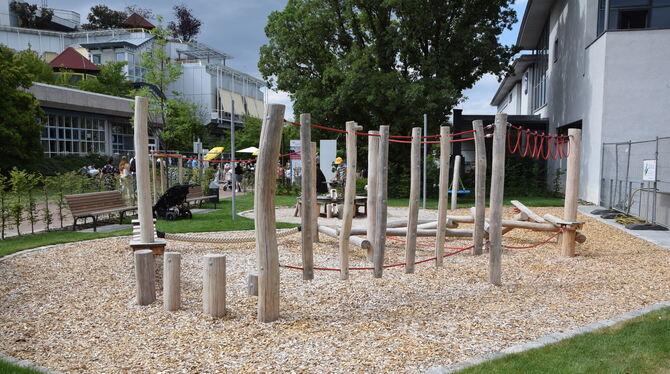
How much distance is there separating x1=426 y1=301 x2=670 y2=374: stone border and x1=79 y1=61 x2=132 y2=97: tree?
42.3 m

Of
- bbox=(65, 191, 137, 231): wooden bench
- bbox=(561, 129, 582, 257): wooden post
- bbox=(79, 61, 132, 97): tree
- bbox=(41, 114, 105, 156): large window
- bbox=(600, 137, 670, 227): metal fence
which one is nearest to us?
bbox=(561, 129, 582, 257): wooden post

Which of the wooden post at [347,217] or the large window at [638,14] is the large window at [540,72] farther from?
the wooden post at [347,217]

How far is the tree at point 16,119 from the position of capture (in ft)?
73.7

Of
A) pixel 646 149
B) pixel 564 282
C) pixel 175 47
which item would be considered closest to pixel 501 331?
pixel 564 282

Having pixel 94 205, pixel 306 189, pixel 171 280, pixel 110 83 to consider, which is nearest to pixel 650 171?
pixel 306 189

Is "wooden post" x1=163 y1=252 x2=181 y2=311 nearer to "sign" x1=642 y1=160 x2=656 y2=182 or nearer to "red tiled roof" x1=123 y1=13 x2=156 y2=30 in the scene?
"sign" x1=642 y1=160 x2=656 y2=182

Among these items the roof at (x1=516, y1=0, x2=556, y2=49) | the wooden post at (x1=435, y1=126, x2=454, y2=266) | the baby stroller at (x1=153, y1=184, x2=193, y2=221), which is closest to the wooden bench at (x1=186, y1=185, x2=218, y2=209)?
the baby stroller at (x1=153, y1=184, x2=193, y2=221)

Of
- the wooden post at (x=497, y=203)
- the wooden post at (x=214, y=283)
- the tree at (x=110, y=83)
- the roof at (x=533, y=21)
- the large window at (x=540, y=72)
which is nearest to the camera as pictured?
the wooden post at (x=214, y=283)

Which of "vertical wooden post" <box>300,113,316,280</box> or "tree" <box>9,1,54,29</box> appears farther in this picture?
"tree" <box>9,1,54,29</box>

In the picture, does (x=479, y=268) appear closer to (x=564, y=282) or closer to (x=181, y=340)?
(x=564, y=282)

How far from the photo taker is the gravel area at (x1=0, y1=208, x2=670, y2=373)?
414cm

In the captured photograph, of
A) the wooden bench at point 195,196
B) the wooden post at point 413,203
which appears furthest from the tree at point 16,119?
the wooden post at point 413,203

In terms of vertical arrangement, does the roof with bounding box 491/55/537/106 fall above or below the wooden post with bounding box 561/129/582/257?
above

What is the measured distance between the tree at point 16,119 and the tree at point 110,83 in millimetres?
18019
